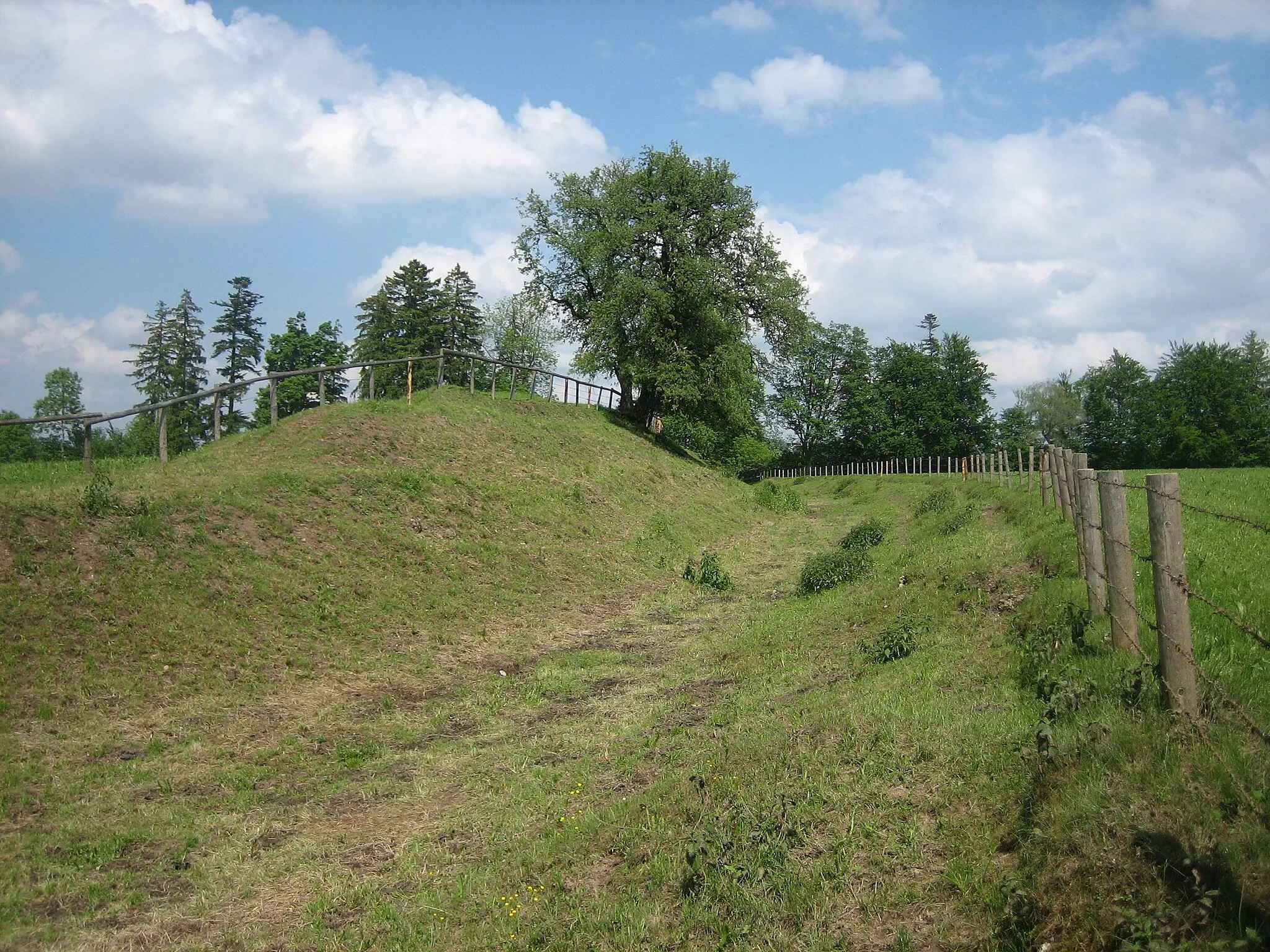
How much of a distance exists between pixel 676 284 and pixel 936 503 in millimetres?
18178

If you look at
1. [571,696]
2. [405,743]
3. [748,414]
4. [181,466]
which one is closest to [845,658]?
[571,696]

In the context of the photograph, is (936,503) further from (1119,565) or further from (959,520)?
(1119,565)

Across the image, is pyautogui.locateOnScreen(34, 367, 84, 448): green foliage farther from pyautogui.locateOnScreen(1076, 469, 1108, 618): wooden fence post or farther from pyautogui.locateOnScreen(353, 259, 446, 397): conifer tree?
pyautogui.locateOnScreen(1076, 469, 1108, 618): wooden fence post

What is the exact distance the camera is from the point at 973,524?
19.1 m

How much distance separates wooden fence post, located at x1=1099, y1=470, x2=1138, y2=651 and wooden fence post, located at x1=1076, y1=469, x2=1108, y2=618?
2.06 ft

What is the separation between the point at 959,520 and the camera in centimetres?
2041

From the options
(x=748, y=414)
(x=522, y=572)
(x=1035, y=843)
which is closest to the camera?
(x=1035, y=843)

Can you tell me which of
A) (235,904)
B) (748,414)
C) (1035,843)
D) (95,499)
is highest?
(748,414)

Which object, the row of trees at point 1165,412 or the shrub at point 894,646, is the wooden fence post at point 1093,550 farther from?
the row of trees at point 1165,412

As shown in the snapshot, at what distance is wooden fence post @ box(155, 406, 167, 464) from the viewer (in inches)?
731

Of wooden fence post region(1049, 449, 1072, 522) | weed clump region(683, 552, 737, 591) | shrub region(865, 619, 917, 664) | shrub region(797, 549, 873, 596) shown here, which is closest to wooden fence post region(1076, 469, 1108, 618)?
shrub region(865, 619, 917, 664)

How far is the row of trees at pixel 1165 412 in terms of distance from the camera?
3201 inches

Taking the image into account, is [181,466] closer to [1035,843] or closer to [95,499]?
[95,499]

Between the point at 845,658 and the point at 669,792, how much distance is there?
4.51m
